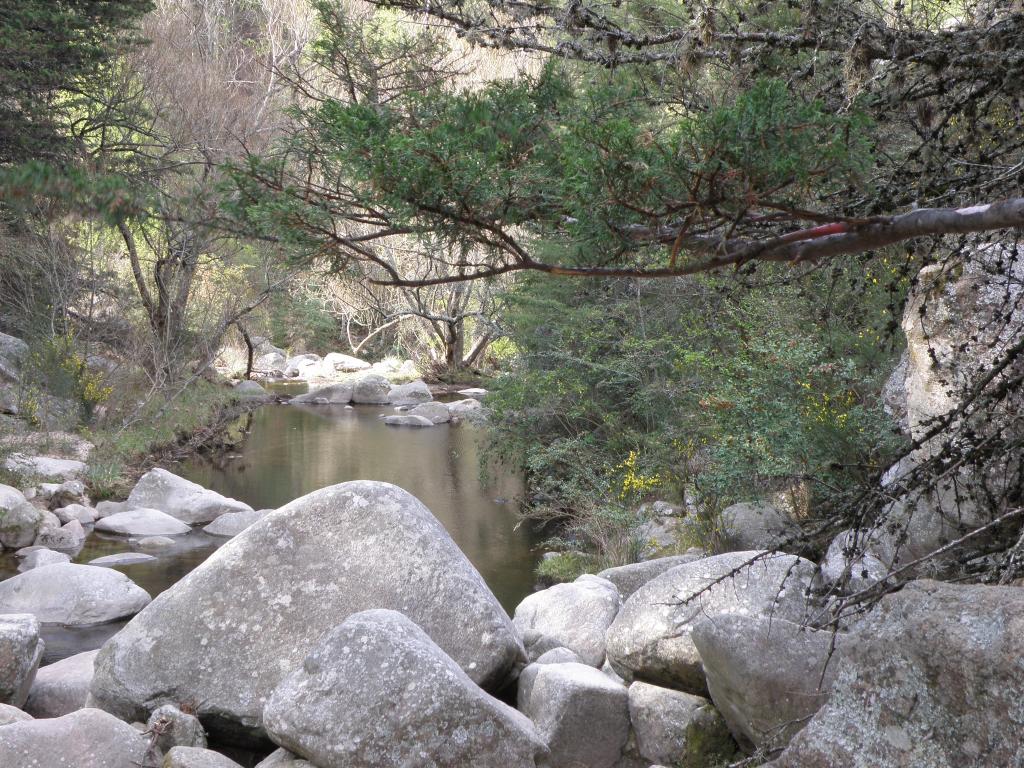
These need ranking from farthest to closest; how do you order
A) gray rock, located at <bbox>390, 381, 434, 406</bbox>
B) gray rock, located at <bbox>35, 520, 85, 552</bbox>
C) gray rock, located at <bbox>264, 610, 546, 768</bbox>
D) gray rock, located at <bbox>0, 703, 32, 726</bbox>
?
gray rock, located at <bbox>390, 381, 434, 406</bbox> → gray rock, located at <bbox>35, 520, 85, 552</bbox> → gray rock, located at <bbox>0, 703, 32, 726</bbox> → gray rock, located at <bbox>264, 610, 546, 768</bbox>

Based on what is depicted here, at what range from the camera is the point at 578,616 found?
6.38m

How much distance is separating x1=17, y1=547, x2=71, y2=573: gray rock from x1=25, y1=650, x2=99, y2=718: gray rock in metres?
3.47

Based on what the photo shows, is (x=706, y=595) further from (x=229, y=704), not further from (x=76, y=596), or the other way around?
(x=76, y=596)

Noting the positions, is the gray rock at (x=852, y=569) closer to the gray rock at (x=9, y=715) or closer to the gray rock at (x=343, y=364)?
the gray rock at (x=9, y=715)

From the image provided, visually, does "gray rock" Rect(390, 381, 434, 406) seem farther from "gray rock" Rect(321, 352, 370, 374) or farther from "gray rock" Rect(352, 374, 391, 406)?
"gray rock" Rect(321, 352, 370, 374)

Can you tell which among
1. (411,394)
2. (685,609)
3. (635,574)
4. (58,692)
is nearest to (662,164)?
(685,609)

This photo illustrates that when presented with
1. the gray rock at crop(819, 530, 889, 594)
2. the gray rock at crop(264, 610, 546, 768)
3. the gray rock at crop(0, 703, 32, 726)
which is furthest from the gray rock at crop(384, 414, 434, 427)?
the gray rock at crop(264, 610, 546, 768)

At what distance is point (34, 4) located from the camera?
1186 centimetres

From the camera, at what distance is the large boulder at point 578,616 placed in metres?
6.18

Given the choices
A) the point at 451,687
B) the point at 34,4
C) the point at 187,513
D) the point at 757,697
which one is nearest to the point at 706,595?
the point at 757,697

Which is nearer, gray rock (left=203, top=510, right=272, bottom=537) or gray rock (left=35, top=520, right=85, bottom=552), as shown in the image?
gray rock (left=35, top=520, right=85, bottom=552)

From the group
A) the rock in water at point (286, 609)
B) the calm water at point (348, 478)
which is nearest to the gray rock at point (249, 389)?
the calm water at point (348, 478)

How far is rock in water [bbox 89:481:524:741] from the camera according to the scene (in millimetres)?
4914

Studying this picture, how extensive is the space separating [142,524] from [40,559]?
1588mm
